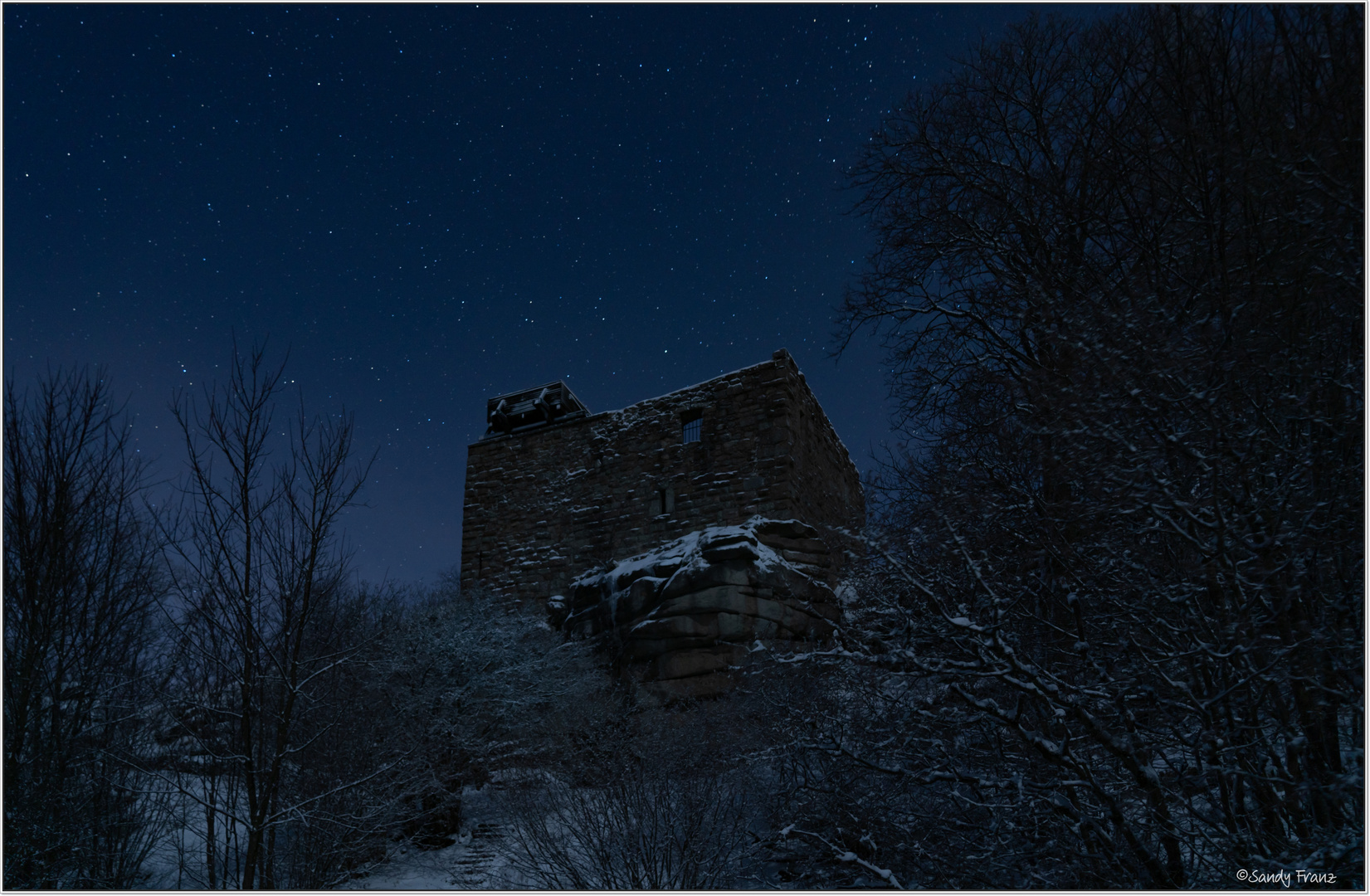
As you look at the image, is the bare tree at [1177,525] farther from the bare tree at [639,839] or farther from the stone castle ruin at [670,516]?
the stone castle ruin at [670,516]

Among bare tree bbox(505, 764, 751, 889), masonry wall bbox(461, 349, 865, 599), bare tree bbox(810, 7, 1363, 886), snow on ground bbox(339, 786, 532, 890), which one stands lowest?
snow on ground bbox(339, 786, 532, 890)

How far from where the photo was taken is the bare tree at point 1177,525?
10.5 ft

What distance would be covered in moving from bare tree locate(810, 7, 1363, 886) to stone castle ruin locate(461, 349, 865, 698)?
6.54 meters

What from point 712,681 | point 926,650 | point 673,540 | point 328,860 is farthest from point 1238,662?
point 673,540

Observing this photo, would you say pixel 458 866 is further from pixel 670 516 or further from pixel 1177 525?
pixel 1177 525

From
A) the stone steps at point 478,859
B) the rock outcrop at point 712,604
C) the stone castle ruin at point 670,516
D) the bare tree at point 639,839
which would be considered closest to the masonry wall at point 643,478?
the stone castle ruin at point 670,516

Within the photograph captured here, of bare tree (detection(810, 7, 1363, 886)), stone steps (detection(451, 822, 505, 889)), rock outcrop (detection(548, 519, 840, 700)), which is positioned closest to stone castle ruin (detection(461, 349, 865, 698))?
rock outcrop (detection(548, 519, 840, 700))

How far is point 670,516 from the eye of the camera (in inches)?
608

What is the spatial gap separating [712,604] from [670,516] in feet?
10.4

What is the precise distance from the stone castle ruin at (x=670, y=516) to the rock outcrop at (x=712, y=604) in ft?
0.08

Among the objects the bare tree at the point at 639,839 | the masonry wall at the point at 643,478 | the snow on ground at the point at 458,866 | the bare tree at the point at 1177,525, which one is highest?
the masonry wall at the point at 643,478

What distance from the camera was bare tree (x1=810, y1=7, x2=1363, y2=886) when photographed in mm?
3207

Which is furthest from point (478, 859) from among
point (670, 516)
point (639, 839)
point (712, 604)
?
point (670, 516)

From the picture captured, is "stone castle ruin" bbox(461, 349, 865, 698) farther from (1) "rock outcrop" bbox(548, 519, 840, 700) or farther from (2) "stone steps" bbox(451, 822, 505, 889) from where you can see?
(2) "stone steps" bbox(451, 822, 505, 889)
